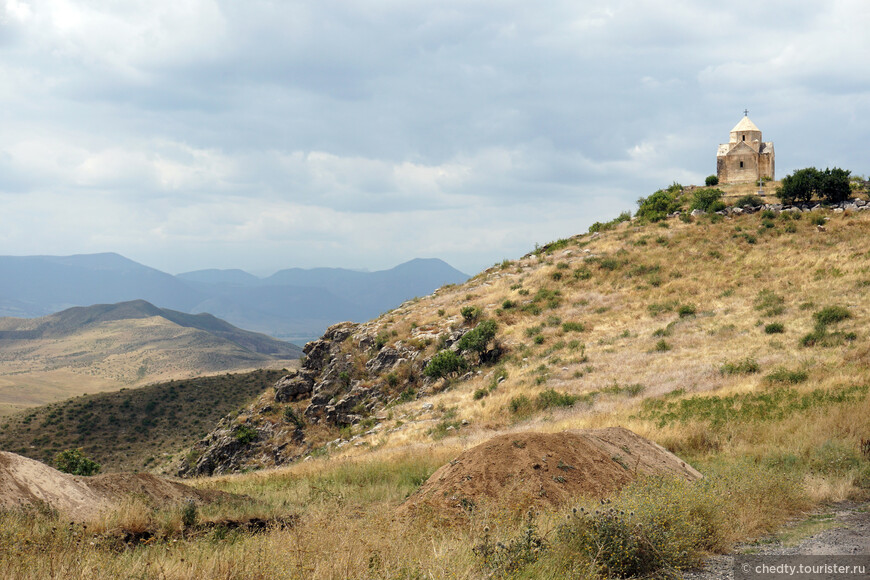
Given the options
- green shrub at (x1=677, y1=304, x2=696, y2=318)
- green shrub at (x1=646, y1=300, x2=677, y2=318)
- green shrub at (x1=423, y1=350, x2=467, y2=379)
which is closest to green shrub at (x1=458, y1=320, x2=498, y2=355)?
green shrub at (x1=423, y1=350, x2=467, y2=379)

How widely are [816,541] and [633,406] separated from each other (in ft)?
34.0

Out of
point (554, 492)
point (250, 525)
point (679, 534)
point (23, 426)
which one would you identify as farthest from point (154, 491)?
point (23, 426)

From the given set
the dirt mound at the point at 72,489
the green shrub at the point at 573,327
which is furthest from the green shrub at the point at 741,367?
the dirt mound at the point at 72,489

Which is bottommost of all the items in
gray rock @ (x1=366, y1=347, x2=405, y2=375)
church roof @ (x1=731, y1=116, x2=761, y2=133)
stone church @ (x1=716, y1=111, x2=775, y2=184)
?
gray rock @ (x1=366, y1=347, x2=405, y2=375)

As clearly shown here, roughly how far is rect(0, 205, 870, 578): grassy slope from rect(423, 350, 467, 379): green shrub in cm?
116

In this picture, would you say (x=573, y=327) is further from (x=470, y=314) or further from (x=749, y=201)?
(x=749, y=201)

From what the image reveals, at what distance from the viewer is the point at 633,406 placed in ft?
57.6

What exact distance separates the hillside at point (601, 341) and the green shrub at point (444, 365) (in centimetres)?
48

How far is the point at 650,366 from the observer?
21.7m

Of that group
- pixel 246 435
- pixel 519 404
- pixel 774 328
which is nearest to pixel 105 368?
pixel 246 435

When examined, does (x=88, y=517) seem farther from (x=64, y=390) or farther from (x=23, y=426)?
(x=64, y=390)

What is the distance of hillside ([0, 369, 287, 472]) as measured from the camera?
164 feet

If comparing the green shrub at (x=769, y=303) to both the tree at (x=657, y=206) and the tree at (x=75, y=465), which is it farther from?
the tree at (x=75, y=465)

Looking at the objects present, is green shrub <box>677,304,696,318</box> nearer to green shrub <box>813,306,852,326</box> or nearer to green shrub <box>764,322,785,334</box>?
green shrub <box>764,322,785,334</box>
